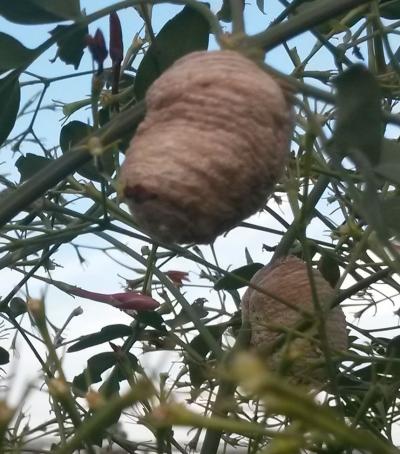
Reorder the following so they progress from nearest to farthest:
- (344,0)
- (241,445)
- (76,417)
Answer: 1. (76,417)
2. (344,0)
3. (241,445)

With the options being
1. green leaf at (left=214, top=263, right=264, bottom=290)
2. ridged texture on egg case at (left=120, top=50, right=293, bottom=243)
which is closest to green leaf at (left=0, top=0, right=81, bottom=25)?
ridged texture on egg case at (left=120, top=50, right=293, bottom=243)

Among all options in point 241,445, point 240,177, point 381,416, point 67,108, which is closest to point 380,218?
point 240,177

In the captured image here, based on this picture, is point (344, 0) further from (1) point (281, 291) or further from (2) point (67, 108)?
(2) point (67, 108)

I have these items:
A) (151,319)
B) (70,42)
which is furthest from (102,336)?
(70,42)

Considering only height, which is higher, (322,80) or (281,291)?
(322,80)

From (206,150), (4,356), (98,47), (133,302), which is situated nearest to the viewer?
(206,150)

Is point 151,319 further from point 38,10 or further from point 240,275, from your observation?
point 38,10

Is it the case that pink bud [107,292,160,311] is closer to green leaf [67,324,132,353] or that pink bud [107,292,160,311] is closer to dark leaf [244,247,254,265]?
green leaf [67,324,132,353]
